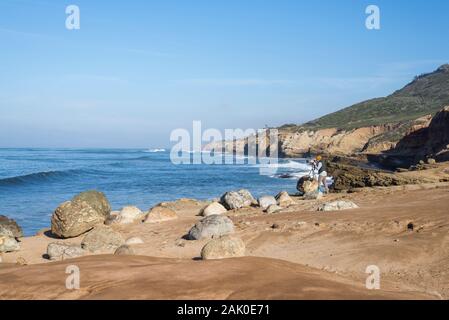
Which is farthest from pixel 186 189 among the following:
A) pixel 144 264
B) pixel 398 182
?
pixel 144 264

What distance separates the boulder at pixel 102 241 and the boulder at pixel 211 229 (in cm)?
169

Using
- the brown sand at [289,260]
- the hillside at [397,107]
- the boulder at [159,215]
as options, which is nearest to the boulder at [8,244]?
the brown sand at [289,260]

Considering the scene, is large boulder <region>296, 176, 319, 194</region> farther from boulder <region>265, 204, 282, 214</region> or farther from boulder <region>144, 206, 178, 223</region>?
boulder <region>144, 206, 178, 223</region>

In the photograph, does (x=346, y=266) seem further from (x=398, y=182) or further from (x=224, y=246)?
(x=398, y=182)

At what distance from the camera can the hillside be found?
7388 cm

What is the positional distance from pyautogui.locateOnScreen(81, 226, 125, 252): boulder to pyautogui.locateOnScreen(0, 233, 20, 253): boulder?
2.02 m

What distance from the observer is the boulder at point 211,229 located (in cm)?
1033

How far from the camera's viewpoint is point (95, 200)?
44.5 feet

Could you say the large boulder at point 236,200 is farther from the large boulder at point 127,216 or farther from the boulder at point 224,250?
the boulder at point 224,250

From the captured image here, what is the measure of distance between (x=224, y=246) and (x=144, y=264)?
2.16 metres

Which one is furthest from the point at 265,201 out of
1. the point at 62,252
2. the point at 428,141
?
the point at 428,141

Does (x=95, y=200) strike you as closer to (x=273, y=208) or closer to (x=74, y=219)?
(x=74, y=219)
